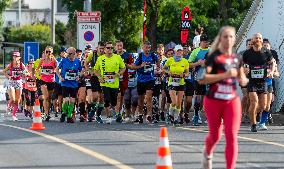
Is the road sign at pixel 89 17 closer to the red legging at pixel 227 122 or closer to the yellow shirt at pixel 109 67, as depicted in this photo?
the yellow shirt at pixel 109 67

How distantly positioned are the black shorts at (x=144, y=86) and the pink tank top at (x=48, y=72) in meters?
2.74

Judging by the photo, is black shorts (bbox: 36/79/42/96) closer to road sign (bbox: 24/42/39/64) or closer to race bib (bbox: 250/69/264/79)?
race bib (bbox: 250/69/264/79)

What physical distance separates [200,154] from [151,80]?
825 centimetres

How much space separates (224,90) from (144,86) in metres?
11.5

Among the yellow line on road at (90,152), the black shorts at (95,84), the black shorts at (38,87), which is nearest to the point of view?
the yellow line on road at (90,152)

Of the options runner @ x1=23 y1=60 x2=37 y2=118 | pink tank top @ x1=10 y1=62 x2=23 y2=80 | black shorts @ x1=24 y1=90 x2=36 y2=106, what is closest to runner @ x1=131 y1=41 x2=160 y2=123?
pink tank top @ x1=10 y1=62 x2=23 y2=80

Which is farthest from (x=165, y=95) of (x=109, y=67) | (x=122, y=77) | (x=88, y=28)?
(x=88, y=28)

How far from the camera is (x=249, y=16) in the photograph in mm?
25859

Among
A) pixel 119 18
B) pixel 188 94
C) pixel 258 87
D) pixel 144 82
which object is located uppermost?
pixel 119 18

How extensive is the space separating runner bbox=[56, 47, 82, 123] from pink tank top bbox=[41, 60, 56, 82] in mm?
983

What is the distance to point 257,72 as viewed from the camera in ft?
64.1

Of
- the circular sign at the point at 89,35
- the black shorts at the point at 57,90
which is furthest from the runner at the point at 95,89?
the circular sign at the point at 89,35

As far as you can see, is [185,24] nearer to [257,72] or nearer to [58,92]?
[58,92]

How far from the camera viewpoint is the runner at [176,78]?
22.0 metres
